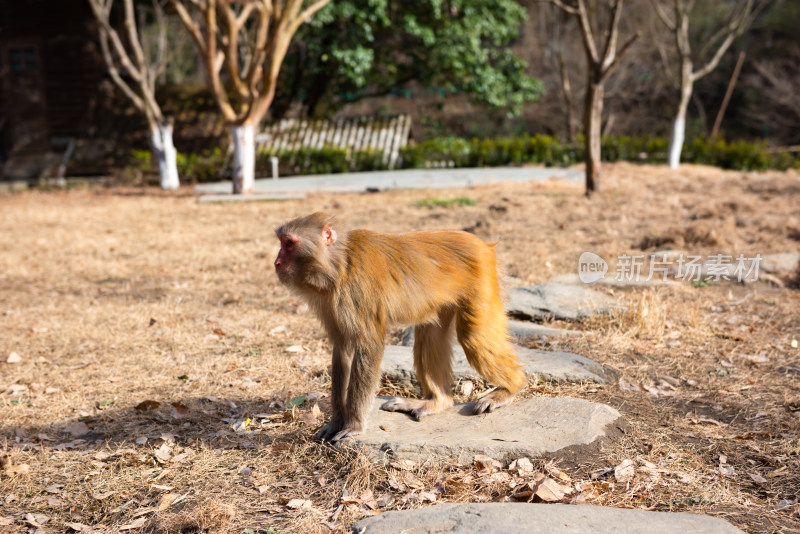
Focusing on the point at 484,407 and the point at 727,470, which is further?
the point at 484,407

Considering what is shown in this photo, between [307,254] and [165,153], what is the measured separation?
1320 cm

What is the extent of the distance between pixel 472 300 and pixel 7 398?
11.8ft

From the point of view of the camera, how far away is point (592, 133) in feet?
41.7

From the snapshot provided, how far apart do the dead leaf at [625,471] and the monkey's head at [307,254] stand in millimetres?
1852

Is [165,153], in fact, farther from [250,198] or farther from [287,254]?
[287,254]

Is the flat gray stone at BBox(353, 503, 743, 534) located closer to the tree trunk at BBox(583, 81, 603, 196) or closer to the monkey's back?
the monkey's back

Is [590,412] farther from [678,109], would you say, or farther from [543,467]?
[678,109]

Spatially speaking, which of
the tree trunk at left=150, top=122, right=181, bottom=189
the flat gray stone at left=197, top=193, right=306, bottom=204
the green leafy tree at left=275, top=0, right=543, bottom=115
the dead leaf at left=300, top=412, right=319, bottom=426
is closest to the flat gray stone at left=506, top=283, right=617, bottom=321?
the dead leaf at left=300, top=412, right=319, bottom=426

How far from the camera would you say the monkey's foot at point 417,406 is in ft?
14.0

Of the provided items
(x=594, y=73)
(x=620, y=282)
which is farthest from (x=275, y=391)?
(x=594, y=73)

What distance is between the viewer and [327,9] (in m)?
17.0

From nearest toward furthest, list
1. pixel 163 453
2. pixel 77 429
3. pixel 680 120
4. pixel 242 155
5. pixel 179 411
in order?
pixel 163 453 → pixel 77 429 → pixel 179 411 → pixel 242 155 → pixel 680 120

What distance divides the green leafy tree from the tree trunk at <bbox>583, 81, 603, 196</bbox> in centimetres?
665

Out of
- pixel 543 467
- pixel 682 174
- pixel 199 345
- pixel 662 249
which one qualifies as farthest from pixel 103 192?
pixel 543 467
